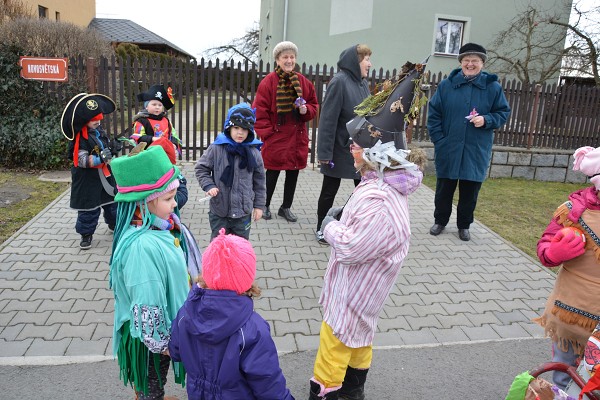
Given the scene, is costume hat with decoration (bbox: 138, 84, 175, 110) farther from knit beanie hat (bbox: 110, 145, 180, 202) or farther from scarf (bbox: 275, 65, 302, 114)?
knit beanie hat (bbox: 110, 145, 180, 202)

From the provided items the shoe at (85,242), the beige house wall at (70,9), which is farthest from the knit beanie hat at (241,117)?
the beige house wall at (70,9)

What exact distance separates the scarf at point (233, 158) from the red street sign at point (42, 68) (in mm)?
5755

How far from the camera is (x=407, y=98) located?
2.58m

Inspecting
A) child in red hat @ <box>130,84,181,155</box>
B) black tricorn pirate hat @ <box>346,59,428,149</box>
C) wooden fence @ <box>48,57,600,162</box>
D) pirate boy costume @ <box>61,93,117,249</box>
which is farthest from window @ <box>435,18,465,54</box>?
black tricorn pirate hat @ <box>346,59,428,149</box>

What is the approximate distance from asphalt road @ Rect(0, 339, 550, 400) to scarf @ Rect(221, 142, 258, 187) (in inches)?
58.5

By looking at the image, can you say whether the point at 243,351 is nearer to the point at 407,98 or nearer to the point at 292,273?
the point at 407,98

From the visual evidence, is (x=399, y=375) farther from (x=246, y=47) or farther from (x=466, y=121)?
(x=246, y=47)

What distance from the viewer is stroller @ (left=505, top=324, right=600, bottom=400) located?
1.93 m

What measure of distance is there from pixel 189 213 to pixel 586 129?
28.6ft

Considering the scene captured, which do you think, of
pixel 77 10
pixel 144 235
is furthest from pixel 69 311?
pixel 77 10

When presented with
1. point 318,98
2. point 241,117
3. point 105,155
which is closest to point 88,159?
point 105,155

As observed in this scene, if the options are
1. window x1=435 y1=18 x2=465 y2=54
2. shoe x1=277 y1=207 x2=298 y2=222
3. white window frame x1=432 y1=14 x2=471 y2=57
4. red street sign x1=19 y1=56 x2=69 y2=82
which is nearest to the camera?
shoe x1=277 y1=207 x2=298 y2=222

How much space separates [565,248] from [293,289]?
2393mm

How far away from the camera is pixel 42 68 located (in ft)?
26.8
